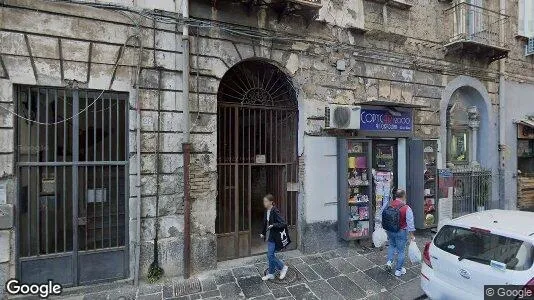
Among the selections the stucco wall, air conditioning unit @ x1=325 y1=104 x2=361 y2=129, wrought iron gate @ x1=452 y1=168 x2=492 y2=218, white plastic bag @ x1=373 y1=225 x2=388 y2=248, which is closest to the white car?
white plastic bag @ x1=373 y1=225 x2=388 y2=248

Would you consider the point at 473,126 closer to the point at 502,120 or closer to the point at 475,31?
the point at 502,120

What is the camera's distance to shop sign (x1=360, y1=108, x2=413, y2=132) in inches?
296

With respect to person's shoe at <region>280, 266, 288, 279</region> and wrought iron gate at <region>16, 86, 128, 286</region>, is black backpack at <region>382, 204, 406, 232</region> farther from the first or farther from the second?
wrought iron gate at <region>16, 86, 128, 286</region>

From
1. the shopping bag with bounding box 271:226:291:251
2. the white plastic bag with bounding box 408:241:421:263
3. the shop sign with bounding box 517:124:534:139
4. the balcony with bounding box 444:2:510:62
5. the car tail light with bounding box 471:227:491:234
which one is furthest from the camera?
the shop sign with bounding box 517:124:534:139

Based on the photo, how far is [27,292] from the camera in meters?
4.90

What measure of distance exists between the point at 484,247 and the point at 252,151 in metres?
4.22

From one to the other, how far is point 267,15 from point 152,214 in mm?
4354

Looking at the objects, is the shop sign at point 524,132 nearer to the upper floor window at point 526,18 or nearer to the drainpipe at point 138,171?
the upper floor window at point 526,18

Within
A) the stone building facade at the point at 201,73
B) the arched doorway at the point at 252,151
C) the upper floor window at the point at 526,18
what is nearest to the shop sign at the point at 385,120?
the stone building facade at the point at 201,73

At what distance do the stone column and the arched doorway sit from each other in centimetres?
598

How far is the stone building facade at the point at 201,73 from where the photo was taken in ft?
16.0

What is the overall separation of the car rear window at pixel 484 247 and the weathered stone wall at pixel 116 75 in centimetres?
417

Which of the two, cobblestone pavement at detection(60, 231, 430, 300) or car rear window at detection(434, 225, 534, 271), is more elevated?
car rear window at detection(434, 225, 534, 271)

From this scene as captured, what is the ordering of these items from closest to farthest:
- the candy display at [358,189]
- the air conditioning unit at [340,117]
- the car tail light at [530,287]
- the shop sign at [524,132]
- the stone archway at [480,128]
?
1. the car tail light at [530,287]
2. the air conditioning unit at [340,117]
3. the candy display at [358,189]
4. the stone archway at [480,128]
5. the shop sign at [524,132]
